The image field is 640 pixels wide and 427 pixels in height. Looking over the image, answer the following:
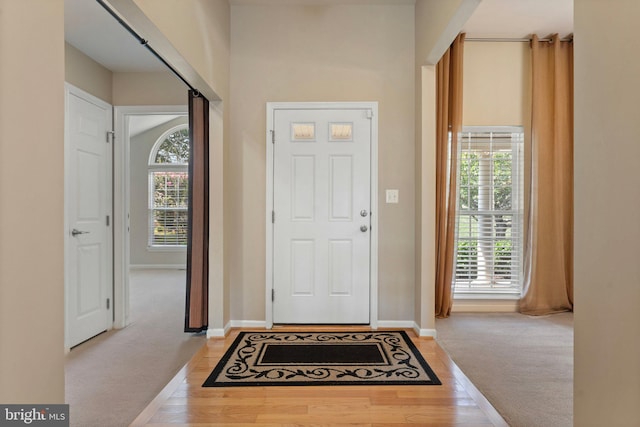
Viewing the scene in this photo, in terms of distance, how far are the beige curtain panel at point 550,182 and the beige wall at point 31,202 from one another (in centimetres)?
414

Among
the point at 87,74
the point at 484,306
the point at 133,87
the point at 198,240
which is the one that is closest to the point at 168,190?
the point at 133,87

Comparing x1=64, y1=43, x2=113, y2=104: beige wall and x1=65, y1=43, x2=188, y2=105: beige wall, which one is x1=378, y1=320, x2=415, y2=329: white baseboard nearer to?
x1=65, y1=43, x2=188, y2=105: beige wall

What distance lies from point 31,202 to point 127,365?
6.73 feet

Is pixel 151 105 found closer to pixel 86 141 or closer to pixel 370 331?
pixel 86 141

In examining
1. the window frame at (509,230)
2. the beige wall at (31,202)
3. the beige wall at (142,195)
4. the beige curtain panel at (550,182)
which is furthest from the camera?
the beige wall at (142,195)

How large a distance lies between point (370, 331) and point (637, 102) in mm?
2770

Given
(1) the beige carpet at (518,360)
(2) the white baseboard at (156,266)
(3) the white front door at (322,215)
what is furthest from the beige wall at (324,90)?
(2) the white baseboard at (156,266)

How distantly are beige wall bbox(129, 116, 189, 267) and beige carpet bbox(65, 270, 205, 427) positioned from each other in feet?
11.3

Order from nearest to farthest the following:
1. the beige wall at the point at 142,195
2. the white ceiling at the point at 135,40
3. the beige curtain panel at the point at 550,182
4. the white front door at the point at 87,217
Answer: the white ceiling at the point at 135,40 → the white front door at the point at 87,217 → the beige curtain panel at the point at 550,182 → the beige wall at the point at 142,195

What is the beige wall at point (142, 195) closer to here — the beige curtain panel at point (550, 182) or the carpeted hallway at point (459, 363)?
the carpeted hallway at point (459, 363)

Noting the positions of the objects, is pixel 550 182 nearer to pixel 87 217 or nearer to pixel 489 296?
pixel 489 296

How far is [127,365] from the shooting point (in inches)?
107

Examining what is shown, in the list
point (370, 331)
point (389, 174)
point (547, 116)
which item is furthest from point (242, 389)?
point (547, 116)

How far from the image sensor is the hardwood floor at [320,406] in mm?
1961
